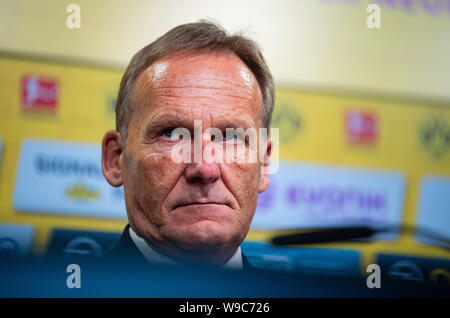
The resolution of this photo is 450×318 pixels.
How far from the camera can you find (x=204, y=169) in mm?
973

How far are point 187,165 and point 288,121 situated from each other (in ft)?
2.08

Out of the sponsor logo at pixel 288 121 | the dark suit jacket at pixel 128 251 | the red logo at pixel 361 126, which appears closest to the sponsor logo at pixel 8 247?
the dark suit jacket at pixel 128 251

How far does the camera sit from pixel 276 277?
1165 mm

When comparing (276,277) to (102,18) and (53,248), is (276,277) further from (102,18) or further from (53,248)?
(102,18)

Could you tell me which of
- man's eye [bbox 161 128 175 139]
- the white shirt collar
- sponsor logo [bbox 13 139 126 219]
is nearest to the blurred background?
sponsor logo [bbox 13 139 126 219]

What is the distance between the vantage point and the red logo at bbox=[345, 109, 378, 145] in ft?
5.24

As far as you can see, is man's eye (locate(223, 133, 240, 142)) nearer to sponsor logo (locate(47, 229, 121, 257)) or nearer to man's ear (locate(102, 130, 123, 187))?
man's ear (locate(102, 130, 123, 187))

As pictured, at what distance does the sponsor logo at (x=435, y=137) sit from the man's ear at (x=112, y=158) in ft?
3.00

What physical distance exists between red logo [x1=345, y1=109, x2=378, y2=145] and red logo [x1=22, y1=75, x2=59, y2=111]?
2.54 feet

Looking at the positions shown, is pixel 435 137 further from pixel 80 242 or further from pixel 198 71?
pixel 80 242

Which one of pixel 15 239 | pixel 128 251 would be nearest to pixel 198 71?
pixel 128 251

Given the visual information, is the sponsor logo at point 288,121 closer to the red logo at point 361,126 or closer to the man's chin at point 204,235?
the red logo at point 361,126
